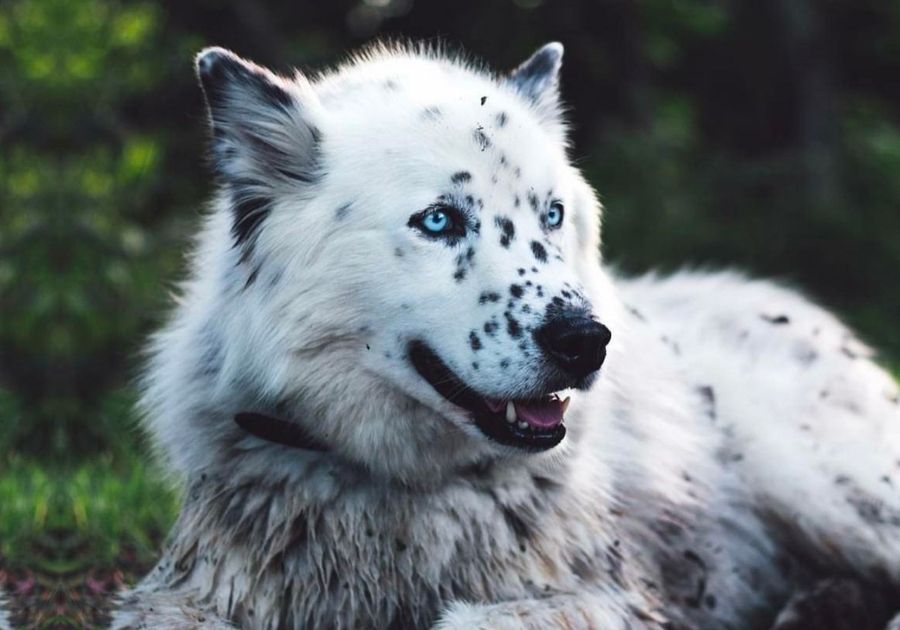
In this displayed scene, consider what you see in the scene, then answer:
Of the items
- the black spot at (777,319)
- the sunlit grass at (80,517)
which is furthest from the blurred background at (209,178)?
the black spot at (777,319)

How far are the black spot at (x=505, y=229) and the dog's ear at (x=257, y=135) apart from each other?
57 cm

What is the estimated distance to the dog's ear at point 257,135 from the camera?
3.46 meters

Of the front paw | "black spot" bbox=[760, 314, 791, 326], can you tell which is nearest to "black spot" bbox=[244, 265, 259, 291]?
the front paw

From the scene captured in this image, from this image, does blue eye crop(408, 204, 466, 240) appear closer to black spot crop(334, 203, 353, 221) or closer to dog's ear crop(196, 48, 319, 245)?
black spot crop(334, 203, 353, 221)

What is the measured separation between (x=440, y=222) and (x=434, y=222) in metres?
0.02

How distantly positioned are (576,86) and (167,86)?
A: 187 inches

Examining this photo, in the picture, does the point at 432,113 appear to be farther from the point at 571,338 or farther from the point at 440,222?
the point at 571,338

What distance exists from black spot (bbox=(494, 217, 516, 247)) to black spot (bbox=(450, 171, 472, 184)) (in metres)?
0.14

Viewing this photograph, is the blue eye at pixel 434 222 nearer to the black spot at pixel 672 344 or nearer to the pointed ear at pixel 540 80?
the pointed ear at pixel 540 80

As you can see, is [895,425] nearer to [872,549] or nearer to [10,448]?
[872,549]

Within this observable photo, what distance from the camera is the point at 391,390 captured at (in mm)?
3309

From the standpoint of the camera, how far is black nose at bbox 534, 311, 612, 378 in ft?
10.1

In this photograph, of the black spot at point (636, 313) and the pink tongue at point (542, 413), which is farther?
the black spot at point (636, 313)

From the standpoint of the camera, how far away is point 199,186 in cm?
1207
